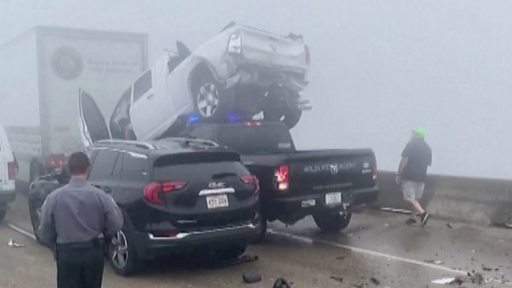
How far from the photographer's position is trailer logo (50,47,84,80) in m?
12.8

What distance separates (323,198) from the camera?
8.49m

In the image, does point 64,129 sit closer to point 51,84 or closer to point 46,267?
point 51,84

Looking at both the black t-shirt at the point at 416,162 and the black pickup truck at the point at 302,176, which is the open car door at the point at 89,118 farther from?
the black t-shirt at the point at 416,162

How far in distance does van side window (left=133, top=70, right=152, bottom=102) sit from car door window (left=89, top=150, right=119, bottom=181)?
493 centimetres

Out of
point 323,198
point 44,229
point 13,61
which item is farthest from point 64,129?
point 44,229

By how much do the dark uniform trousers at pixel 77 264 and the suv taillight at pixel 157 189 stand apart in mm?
2090

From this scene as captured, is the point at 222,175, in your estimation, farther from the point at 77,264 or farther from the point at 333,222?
the point at 333,222

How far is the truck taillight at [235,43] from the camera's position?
10805mm

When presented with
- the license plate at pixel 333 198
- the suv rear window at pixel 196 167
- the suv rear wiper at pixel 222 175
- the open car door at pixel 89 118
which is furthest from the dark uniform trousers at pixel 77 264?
the open car door at pixel 89 118

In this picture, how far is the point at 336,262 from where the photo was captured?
25.1ft

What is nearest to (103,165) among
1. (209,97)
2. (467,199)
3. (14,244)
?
(14,244)

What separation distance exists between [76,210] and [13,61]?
10830 mm

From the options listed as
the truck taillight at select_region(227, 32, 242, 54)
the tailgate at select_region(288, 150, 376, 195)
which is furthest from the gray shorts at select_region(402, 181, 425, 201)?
the truck taillight at select_region(227, 32, 242, 54)

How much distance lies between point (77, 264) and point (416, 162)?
699 cm
